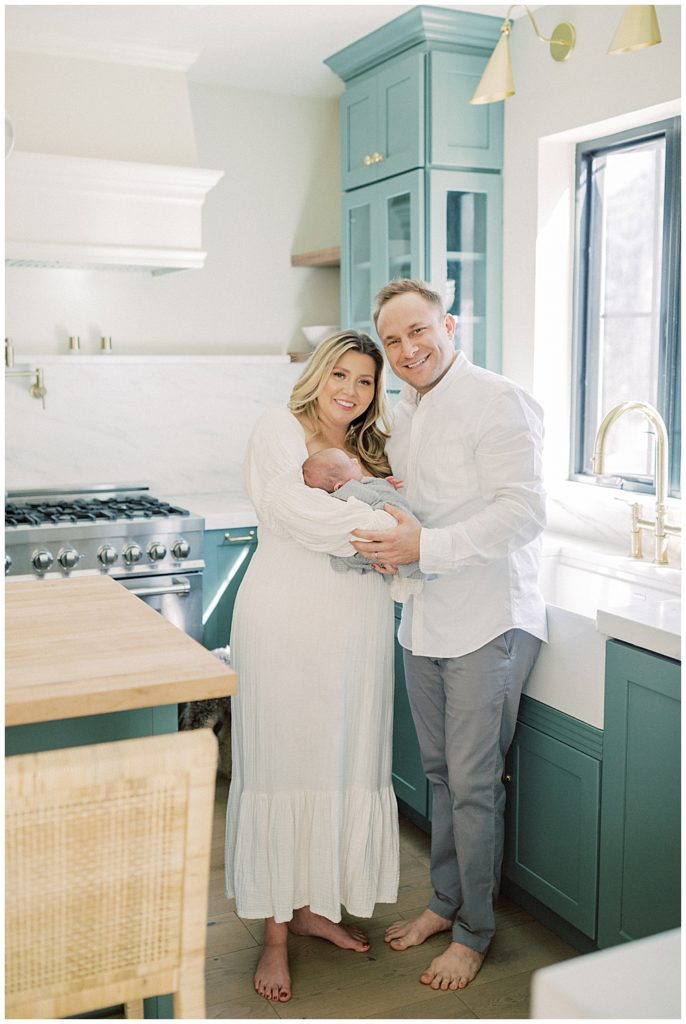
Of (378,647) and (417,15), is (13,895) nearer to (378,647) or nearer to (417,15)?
(378,647)

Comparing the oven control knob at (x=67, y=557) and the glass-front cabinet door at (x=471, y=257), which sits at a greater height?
the glass-front cabinet door at (x=471, y=257)

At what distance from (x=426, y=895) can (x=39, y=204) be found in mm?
2500

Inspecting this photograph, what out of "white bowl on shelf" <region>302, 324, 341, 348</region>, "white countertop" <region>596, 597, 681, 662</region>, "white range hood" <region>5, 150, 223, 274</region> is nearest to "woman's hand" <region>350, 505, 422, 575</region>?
"white countertop" <region>596, 597, 681, 662</region>

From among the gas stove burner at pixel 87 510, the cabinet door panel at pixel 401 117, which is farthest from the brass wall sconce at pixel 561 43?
the gas stove burner at pixel 87 510

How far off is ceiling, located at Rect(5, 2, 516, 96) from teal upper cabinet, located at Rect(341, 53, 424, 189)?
0.18 meters

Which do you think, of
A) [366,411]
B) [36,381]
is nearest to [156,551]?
[36,381]

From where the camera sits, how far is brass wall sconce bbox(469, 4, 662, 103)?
86.7 inches

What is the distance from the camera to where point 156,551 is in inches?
138

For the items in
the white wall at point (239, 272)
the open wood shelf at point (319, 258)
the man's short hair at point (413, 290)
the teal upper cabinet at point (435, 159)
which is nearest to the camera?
the man's short hair at point (413, 290)

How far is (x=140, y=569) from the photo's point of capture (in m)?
3.53

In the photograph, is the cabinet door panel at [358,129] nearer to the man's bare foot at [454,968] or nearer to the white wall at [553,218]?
the white wall at [553,218]

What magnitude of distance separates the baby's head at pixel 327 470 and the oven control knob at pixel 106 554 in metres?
1.36

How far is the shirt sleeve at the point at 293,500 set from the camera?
2211 millimetres

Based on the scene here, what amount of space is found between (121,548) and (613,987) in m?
2.60
